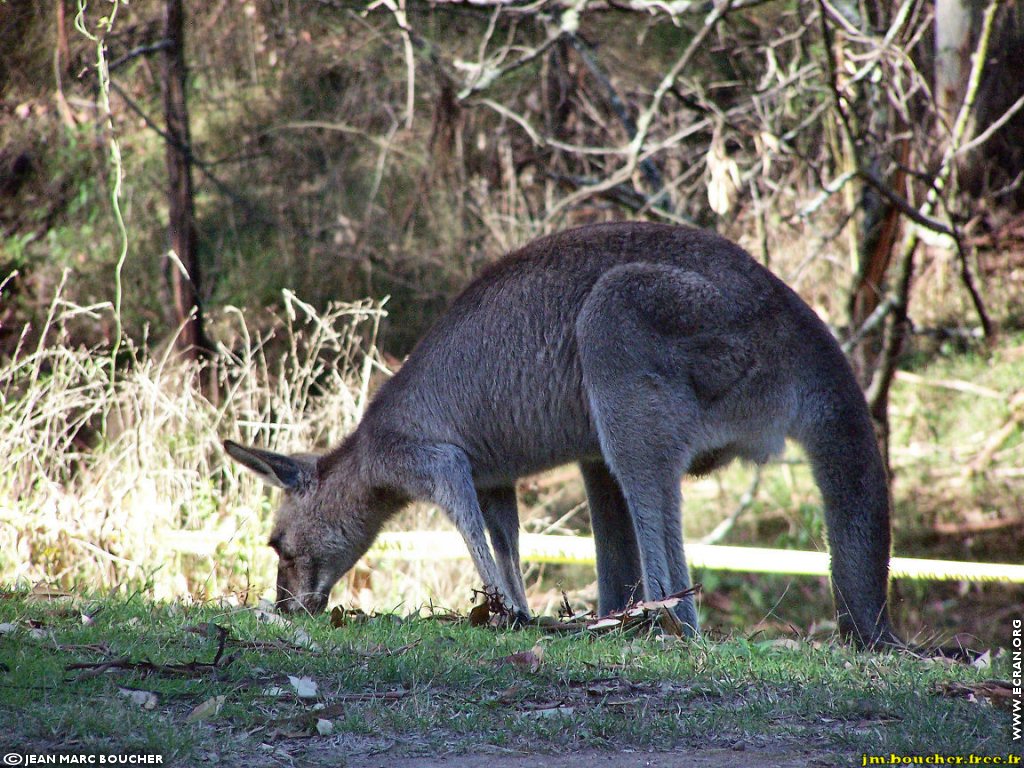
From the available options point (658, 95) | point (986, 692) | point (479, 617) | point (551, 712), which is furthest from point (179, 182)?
point (986, 692)

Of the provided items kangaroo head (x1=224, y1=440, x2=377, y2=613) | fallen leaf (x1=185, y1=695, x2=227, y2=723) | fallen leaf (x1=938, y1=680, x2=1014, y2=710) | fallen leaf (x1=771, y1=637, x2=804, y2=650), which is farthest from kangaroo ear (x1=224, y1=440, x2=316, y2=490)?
fallen leaf (x1=938, y1=680, x2=1014, y2=710)

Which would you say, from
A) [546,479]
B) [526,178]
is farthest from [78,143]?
[546,479]

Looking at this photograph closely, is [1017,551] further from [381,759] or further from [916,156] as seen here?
[381,759]

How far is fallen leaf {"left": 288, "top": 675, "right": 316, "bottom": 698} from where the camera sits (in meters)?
3.56

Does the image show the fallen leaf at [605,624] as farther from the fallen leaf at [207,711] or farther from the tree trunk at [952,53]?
the tree trunk at [952,53]

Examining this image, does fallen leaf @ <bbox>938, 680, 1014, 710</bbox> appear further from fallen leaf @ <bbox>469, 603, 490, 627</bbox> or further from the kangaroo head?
the kangaroo head

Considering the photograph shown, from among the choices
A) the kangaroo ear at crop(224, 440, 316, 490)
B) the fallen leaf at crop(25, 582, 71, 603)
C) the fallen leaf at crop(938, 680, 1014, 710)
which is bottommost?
the fallen leaf at crop(938, 680, 1014, 710)

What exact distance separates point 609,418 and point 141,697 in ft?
7.76

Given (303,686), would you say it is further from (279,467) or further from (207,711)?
(279,467)

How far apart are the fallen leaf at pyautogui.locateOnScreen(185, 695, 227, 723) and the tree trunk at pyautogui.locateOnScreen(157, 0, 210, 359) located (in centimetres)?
655

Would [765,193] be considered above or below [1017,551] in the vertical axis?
above

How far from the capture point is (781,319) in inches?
201

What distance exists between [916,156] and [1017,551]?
431 cm

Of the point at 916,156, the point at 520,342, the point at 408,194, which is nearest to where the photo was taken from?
the point at 520,342
